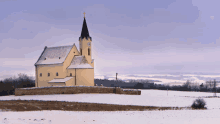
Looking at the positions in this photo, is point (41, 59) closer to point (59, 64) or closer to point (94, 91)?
point (59, 64)

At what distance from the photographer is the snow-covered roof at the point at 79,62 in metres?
46.0

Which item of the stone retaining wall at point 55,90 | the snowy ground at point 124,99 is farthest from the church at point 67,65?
the snowy ground at point 124,99

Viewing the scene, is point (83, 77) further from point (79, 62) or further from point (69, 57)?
point (69, 57)

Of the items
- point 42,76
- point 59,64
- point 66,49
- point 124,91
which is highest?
point 66,49

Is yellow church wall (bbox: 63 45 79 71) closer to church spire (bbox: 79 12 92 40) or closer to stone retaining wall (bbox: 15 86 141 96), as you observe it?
church spire (bbox: 79 12 92 40)

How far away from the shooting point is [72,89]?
40625 millimetres

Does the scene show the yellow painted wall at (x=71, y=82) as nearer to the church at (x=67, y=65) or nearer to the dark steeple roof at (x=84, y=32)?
the church at (x=67, y=65)

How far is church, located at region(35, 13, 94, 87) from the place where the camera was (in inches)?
1795

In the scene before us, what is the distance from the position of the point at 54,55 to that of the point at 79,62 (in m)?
7.85

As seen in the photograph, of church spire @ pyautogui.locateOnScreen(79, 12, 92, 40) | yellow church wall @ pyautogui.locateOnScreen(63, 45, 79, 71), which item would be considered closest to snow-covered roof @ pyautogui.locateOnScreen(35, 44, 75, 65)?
yellow church wall @ pyautogui.locateOnScreen(63, 45, 79, 71)
